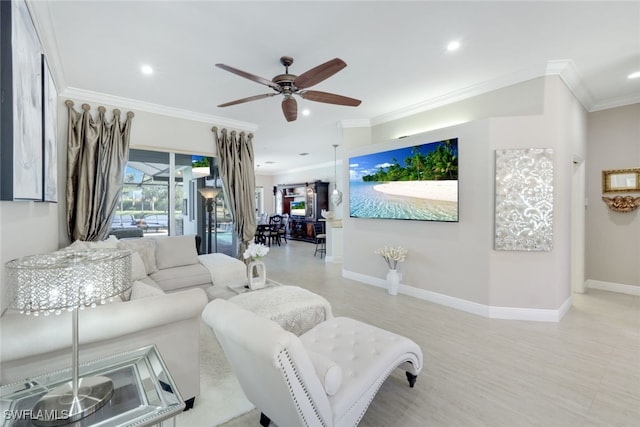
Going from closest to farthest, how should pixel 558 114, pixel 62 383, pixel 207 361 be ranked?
pixel 62 383
pixel 207 361
pixel 558 114

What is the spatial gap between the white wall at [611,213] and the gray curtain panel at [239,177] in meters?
5.62

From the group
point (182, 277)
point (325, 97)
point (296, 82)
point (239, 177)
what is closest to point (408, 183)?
point (325, 97)

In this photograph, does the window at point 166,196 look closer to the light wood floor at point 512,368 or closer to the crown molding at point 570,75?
the light wood floor at point 512,368

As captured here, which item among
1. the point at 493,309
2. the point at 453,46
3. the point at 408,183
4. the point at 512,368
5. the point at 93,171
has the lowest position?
the point at 512,368

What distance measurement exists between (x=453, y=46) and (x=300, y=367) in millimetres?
3132

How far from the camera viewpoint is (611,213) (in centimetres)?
443

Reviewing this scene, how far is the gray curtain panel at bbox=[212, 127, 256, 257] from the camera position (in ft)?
16.7

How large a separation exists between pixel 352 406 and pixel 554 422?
4.46 ft

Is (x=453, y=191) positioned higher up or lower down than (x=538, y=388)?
higher up

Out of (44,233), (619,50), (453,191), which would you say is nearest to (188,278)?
(44,233)

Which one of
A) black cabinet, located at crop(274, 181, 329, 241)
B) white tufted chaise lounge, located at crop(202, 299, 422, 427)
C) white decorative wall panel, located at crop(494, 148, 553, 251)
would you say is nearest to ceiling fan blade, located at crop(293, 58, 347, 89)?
white tufted chaise lounge, located at crop(202, 299, 422, 427)

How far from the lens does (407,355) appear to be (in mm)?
2051

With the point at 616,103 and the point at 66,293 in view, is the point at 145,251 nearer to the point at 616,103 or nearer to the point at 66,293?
the point at 66,293

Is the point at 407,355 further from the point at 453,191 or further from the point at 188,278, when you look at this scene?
the point at 188,278
